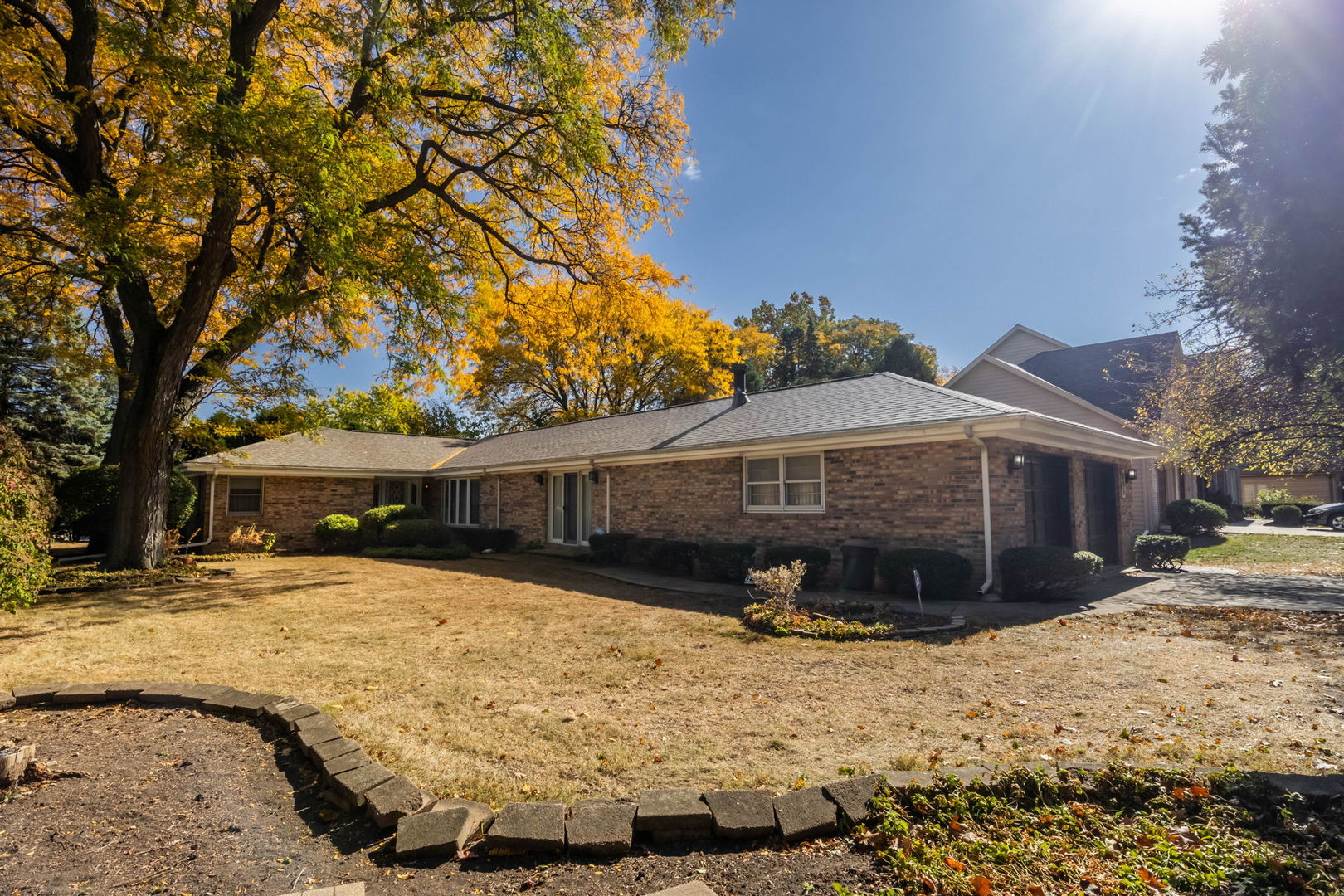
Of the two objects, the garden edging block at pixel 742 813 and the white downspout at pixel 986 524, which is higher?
the white downspout at pixel 986 524

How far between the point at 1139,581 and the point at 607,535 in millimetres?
11069

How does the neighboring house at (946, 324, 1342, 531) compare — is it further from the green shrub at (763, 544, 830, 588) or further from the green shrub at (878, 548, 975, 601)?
the green shrub at (763, 544, 830, 588)

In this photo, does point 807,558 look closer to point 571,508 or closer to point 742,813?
point 742,813

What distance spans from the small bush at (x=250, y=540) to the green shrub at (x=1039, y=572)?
63.4 ft

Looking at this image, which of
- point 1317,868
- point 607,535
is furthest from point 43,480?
point 1317,868

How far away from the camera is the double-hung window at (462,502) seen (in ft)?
69.1

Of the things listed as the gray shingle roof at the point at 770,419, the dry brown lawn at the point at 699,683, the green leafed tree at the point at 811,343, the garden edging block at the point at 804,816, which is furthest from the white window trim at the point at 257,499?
the green leafed tree at the point at 811,343

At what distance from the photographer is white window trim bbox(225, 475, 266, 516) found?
18828 millimetres

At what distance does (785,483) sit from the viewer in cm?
1230

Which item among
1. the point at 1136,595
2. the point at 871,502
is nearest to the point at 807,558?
the point at 871,502

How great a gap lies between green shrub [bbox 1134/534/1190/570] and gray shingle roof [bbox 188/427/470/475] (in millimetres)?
19724

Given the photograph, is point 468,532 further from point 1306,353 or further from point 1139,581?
point 1306,353

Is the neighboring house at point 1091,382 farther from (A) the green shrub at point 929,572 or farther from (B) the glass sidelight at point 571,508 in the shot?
(B) the glass sidelight at point 571,508

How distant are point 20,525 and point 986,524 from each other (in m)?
13.1
